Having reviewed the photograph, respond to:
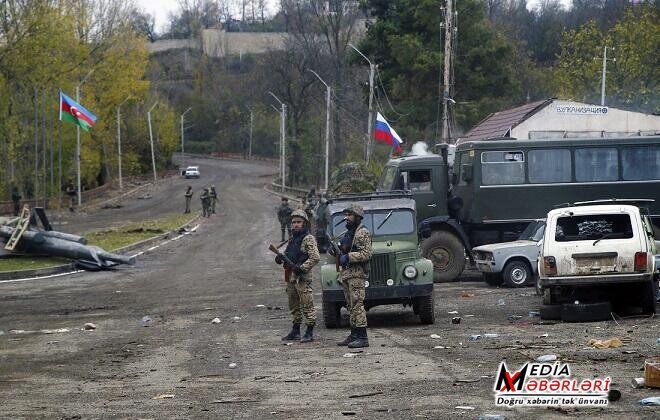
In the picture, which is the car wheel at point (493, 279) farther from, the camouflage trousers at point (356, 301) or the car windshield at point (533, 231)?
the camouflage trousers at point (356, 301)

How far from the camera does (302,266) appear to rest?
48.7ft

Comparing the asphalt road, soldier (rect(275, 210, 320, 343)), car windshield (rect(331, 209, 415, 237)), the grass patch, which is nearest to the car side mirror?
the asphalt road

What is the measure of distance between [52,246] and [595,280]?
20087mm

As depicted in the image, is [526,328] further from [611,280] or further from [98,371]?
[98,371]

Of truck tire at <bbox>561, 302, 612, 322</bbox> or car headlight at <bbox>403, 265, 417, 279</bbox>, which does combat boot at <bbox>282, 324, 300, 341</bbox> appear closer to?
car headlight at <bbox>403, 265, 417, 279</bbox>

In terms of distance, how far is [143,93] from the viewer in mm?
96625

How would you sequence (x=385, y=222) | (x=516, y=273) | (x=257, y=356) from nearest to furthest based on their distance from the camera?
1. (x=257, y=356)
2. (x=385, y=222)
3. (x=516, y=273)

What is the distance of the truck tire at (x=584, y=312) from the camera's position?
16516mm

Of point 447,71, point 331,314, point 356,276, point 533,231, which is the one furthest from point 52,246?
point 356,276

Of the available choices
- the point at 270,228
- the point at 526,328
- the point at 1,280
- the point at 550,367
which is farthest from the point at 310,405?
the point at 270,228

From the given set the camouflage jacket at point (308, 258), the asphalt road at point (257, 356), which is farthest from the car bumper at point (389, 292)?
the camouflage jacket at point (308, 258)

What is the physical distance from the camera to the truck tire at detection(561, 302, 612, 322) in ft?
54.2

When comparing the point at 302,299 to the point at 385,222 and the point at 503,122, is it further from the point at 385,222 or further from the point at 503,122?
the point at 503,122

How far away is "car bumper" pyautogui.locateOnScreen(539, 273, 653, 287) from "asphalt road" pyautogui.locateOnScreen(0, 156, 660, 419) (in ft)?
2.25
